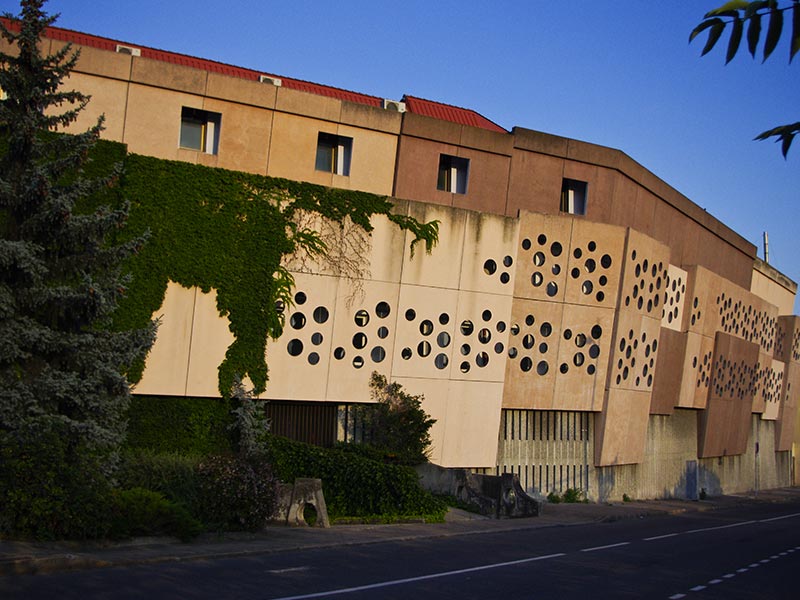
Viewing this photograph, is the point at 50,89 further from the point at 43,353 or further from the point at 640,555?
the point at 640,555

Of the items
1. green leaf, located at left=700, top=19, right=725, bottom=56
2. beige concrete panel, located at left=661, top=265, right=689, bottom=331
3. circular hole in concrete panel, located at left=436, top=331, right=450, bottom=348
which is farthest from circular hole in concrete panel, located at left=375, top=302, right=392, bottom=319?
green leaf, located at left=700, top=19, right=725, bottom=56

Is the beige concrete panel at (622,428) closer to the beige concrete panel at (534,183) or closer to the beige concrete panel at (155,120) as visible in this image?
the beige concrete panel at (534,183)

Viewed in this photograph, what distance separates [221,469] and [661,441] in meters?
28.0

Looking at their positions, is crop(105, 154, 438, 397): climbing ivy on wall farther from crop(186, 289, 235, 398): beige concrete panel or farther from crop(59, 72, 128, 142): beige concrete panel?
crop(59, 72, 128, 142): beige concrete panel

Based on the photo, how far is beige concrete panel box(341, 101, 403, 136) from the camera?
2816cm

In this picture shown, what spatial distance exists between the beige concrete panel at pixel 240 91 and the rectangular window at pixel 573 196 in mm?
11580

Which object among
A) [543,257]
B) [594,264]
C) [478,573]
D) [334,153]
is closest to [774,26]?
[478,573]

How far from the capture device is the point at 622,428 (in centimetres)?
3612

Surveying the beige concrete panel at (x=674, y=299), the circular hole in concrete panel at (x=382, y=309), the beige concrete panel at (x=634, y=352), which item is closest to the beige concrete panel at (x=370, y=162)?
the circular hole in concrete panel at (x=382, y=309)

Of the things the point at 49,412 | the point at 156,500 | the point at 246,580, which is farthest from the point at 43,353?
the point at 246,580

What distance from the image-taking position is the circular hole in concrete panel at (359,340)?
92.4 ft

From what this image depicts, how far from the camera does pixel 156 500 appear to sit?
17.2 m

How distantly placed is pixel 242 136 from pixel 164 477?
11.0m

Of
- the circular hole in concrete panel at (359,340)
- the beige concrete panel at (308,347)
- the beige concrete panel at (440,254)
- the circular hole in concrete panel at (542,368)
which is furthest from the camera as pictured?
the circular hole in concrete panel at (542,368)
